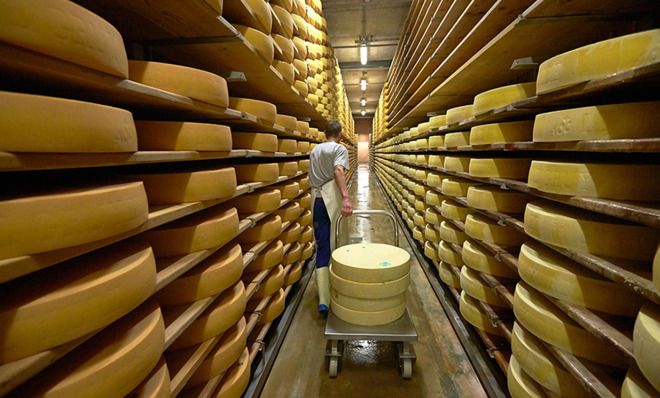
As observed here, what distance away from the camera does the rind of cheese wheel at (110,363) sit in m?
0.69

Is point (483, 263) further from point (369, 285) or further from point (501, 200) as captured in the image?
point (369, 285)

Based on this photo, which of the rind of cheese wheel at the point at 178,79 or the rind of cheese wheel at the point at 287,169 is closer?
the rind of cheese wheel at the point at 178,79

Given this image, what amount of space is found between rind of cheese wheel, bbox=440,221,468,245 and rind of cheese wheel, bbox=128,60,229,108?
2.00 m

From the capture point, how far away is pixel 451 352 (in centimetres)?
216

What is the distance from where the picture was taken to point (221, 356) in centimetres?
140

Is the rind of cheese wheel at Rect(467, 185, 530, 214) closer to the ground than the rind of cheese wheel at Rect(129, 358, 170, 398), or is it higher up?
higher up

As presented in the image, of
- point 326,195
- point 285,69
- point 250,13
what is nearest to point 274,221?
point 326,195

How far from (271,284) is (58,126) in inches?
66.5

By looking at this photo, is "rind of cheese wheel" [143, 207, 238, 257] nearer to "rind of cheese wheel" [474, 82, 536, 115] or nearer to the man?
the man

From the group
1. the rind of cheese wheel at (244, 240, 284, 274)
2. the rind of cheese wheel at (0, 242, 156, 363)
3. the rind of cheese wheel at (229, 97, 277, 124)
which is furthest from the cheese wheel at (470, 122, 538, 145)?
the rind of cheese wheel at (0, 242, 156, 363)

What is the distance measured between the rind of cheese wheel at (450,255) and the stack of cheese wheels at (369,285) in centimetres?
74

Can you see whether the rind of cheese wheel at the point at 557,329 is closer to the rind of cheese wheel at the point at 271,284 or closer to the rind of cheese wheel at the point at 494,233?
the rind of cheese wheel at the point at 494,233

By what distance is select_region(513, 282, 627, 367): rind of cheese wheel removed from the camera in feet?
3.61

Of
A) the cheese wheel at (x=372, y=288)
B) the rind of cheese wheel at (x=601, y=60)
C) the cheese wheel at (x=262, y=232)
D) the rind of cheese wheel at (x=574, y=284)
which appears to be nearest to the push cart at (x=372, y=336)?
the cheese wheel at (x=372, y=288)
